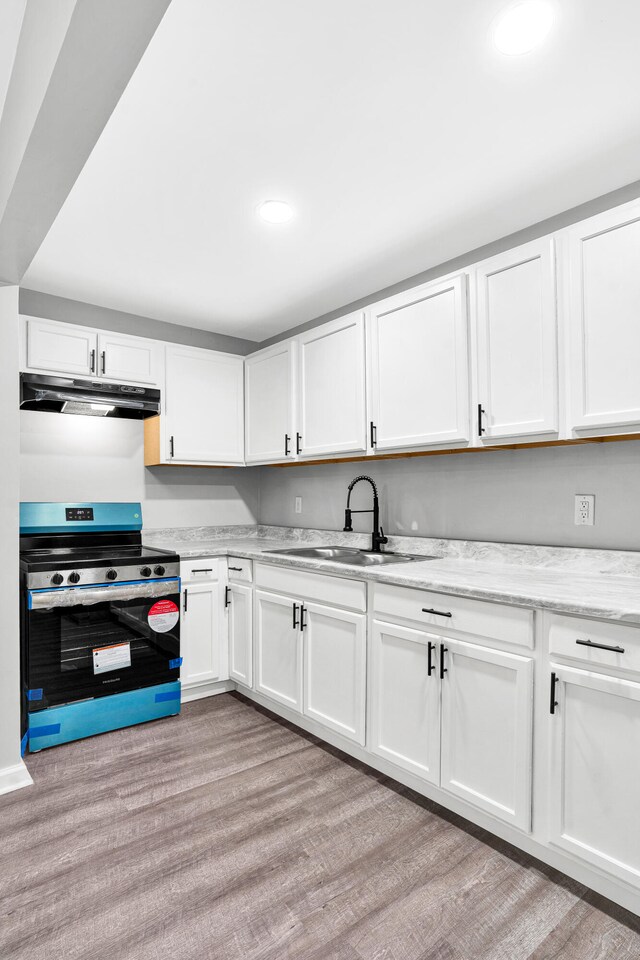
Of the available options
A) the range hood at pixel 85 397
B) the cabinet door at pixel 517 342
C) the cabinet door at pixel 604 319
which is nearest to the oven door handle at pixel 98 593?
the range hood at pixel 85 397

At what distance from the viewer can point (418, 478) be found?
303 cm

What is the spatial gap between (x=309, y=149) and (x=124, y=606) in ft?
7.56

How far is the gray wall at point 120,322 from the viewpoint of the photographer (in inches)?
127

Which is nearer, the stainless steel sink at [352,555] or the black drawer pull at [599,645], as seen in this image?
the black drawer pull at [599,645]

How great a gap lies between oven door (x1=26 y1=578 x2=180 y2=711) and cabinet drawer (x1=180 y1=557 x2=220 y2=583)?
107 mm

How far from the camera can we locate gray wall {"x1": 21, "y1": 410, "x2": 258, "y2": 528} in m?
3.26

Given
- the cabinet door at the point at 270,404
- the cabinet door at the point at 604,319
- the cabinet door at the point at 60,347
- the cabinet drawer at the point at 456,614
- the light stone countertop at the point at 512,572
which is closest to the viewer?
the light stone countertop at the point at 512,572

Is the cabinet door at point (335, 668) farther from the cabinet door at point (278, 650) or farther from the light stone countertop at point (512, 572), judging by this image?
the light stone countertop at point (512, 572)

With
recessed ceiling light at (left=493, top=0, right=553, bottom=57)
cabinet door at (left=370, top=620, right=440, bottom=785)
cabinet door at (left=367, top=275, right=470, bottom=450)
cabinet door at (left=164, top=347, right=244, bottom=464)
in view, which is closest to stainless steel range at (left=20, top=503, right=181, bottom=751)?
cabinet door at (left=164, top=347, right=244, bottom=464)

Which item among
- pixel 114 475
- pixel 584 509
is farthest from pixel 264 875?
pixel 114 475

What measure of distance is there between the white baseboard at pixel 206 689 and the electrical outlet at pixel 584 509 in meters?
2.25

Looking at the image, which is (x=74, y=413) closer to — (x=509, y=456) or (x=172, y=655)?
(x=172, y=655)

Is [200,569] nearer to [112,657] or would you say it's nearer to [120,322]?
[112,657]

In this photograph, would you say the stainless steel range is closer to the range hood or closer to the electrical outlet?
the range hood
